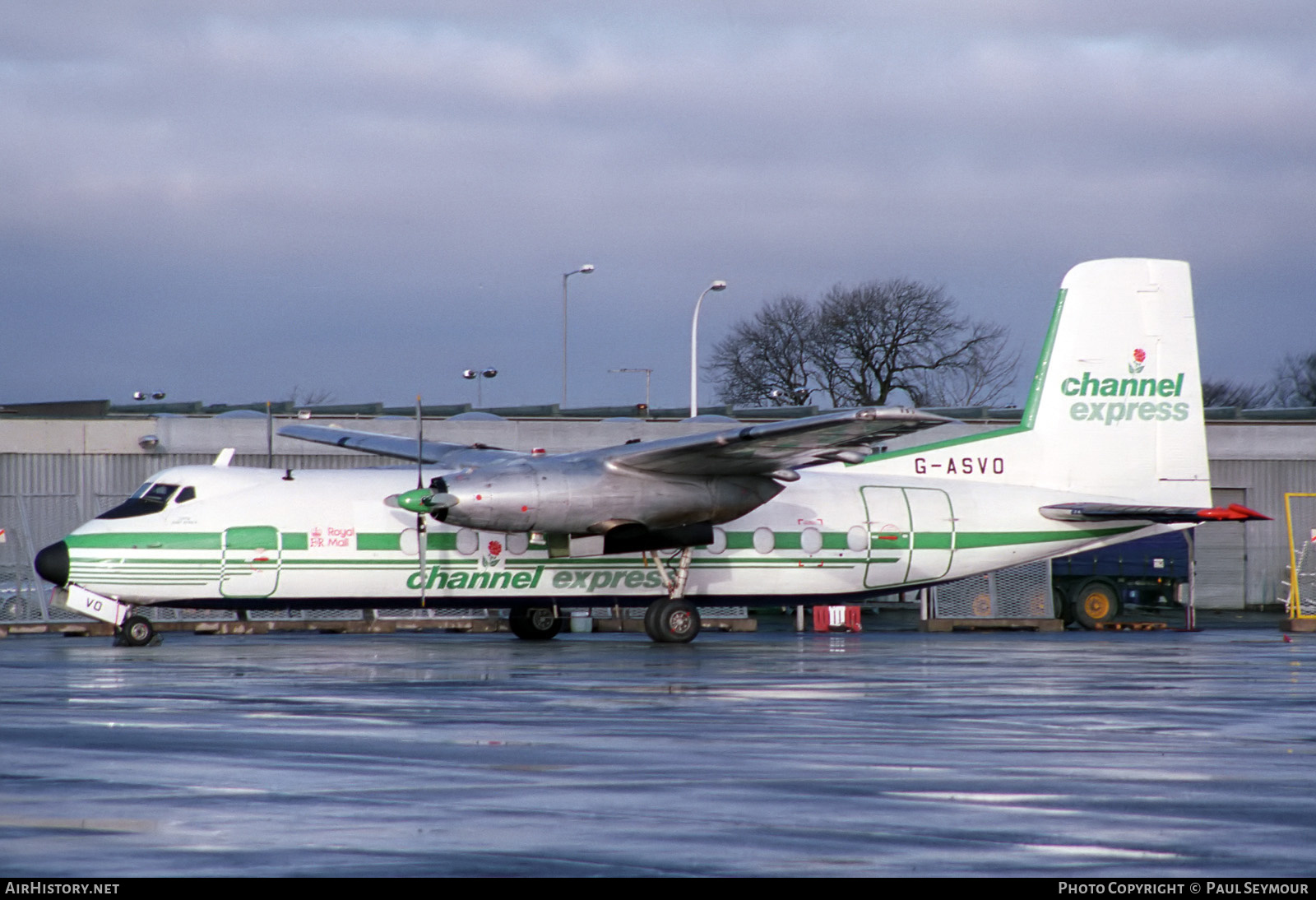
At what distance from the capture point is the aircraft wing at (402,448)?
25.7m

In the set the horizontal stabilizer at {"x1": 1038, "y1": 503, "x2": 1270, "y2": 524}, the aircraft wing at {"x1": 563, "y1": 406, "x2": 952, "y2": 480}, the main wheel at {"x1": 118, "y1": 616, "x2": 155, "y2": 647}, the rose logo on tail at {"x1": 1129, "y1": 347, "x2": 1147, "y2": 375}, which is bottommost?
the main wheel at {"x1": 118, "y1": 616, "x2": 155, "y2": 647}

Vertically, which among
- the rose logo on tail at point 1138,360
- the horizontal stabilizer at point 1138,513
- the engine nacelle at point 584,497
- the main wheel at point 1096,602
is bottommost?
the main wheel at point 1096,602

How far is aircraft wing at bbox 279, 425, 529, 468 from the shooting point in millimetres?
25672

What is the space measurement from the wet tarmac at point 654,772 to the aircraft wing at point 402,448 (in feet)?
26.7

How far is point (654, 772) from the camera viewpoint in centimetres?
882

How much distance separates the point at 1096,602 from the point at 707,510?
13790 mm

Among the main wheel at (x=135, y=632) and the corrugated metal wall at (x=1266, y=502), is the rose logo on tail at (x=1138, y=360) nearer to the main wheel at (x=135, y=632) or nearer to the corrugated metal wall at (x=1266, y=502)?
the corrugated metal wall at (x=1266, y=502)

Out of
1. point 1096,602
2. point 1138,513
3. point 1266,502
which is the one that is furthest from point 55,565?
point 1266,502

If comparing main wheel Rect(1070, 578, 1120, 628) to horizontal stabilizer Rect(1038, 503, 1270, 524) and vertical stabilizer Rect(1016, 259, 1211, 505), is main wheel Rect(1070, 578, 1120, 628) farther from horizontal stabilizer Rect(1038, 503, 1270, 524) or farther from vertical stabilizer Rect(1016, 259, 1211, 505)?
horizontal stabilizer Rect(1038, 503, 1270, 524)

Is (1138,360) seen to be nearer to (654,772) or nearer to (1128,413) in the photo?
(1128,413)

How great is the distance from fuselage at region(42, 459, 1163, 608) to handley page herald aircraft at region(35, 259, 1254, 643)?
3cm

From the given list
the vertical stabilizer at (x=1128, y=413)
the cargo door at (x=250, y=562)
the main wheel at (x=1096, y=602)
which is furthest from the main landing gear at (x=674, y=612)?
the main wheel at (x=1096, y=602)

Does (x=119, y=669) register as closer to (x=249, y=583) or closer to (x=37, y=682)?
(x=37, y=682)

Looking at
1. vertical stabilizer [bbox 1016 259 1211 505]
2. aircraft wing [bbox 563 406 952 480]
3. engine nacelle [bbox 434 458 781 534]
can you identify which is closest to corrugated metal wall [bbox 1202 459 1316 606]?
vertical stabilizer [bbox 1016 259 1211 505]
